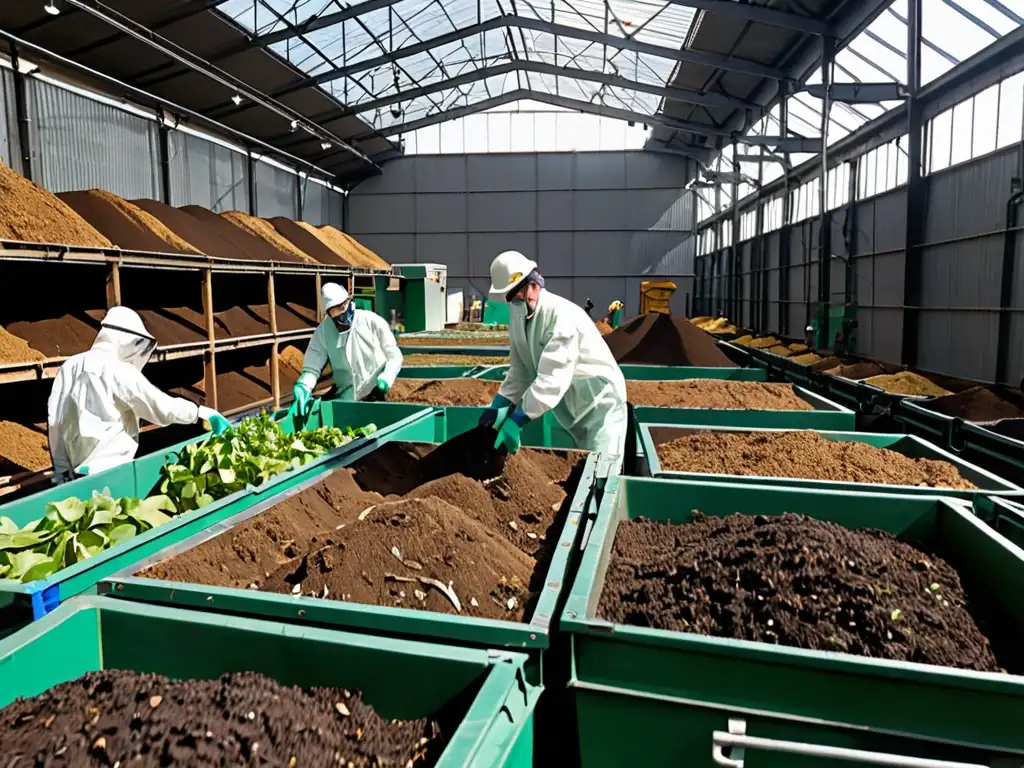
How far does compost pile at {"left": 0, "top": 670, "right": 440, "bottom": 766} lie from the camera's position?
4.53ft

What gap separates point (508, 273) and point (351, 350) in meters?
2.32

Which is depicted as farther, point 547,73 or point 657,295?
point 657,295

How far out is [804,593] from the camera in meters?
1.96

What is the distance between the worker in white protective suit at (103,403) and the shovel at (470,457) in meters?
1.42

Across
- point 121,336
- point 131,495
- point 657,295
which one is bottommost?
point 131,495

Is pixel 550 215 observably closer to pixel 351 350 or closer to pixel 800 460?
pixel 351 350

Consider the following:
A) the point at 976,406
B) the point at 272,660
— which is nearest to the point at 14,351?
the point at 272,660

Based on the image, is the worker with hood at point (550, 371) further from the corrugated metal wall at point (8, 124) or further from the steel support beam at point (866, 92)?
the corrugated metal wall at point (8, 124)

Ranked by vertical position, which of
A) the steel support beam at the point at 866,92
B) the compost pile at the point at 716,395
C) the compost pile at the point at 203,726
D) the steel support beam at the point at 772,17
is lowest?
the compost pile at the point at 203,726

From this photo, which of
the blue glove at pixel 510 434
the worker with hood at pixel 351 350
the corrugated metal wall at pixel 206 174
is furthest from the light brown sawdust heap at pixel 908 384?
the corrugated metal wall at pixel 206 174

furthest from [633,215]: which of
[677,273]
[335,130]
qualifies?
[335,130]

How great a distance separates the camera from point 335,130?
2047 centimetres

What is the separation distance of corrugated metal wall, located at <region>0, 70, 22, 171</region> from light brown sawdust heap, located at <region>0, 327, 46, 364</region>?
6.09 metres

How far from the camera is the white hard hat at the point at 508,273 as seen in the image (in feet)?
12.3
